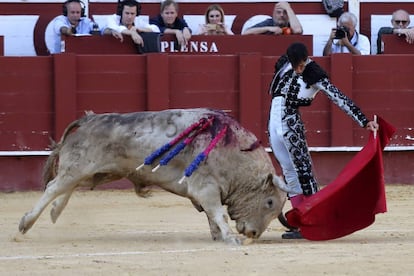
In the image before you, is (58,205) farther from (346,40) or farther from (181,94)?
(346,40)

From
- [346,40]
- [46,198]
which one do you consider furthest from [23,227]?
[346,40]

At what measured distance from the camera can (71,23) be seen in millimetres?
11984

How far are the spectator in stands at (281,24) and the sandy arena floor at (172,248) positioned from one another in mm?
2454

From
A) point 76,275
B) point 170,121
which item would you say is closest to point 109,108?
point 170,121

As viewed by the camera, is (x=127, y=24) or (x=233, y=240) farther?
(x=127, y=24)

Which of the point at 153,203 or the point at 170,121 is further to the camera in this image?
the point at 153,203

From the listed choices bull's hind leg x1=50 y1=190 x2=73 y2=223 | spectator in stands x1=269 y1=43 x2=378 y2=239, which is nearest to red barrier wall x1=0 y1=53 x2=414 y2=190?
bull's hind leg x1=50 y1=190 x2=73 y2=223

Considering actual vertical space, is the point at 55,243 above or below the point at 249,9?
below

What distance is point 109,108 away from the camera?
12.0 m

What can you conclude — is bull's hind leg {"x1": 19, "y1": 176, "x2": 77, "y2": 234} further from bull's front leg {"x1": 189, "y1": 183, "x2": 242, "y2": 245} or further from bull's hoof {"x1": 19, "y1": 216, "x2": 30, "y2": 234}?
bull's front leg {"x1": 189, "y1": 183, "x2": 242, "y2": 245}

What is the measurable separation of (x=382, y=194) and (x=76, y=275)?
7.56ft

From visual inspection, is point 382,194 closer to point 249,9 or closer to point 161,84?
point 161,84

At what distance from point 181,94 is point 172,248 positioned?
14.9ft

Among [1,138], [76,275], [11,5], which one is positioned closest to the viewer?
[76,275]
